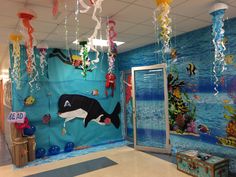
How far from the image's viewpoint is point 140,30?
128 inches

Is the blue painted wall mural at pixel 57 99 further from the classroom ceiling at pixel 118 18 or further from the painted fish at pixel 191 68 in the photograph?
the painted fish at pixel 191 68

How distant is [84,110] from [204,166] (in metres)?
2.89

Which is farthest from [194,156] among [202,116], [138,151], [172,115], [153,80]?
[153,80]

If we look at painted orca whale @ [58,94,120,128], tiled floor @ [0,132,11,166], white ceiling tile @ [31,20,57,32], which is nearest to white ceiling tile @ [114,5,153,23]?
white ceiling tile @ [31,20,57,32]

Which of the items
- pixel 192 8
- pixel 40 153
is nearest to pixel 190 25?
pixel 192 8

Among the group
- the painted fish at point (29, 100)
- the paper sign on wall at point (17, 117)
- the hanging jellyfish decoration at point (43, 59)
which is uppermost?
the hanging jellyfish decoration at point (43, 59)

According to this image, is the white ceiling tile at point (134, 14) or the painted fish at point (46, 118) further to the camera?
the painted fish at point (46, 118)

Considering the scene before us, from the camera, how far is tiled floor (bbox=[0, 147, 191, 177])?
311 cm

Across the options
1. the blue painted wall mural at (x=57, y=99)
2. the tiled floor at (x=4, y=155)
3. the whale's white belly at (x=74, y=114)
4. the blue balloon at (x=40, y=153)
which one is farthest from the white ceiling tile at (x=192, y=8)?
the tiled floor at (x=4, y=155)

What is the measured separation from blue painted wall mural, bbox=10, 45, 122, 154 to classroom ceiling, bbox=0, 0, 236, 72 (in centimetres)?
89

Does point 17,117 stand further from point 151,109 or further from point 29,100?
point 151,109

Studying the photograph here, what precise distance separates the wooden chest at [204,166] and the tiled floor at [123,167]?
0.51ft

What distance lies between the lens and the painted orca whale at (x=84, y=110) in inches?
175

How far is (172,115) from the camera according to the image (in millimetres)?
3914
